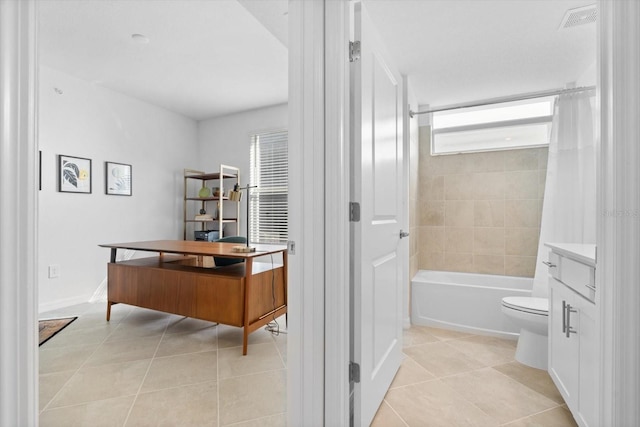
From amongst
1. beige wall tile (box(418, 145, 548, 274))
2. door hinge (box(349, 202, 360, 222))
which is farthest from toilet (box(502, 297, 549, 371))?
door hinge (box(349, 202, 360, 222))

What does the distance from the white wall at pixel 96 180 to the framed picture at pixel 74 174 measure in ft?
0.17

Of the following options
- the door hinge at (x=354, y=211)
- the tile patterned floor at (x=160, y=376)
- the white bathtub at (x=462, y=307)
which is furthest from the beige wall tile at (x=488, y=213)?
the door hinge at (x=354, y=211)

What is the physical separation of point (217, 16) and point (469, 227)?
3.21 metres

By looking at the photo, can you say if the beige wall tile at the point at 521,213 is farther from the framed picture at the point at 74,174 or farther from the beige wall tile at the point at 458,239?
the framed picture at the point at 74,174

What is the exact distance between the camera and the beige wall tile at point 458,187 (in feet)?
12.0

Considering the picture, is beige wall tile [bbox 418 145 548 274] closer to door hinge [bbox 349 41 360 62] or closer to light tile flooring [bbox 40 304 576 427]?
light tile flooring [bbox 40 304 576 427]

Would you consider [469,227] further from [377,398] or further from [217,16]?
[217,16]

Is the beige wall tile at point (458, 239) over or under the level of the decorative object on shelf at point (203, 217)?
under

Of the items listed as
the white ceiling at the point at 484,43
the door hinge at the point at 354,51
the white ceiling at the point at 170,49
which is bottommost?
the door hinge at the point at 354,51

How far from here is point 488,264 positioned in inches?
141

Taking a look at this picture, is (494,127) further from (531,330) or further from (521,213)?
(531,330)

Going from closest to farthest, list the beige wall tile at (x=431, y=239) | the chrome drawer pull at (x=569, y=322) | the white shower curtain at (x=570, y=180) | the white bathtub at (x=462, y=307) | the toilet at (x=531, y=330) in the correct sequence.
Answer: the chrome drawer pull at (x=569, y=322) < the toilet at (x=531, y=330) < the white shower curtain at (x=570, y=180) < the white bathtub at (x=462, y=307) < the beige wall tile at (x=431, y=239)
